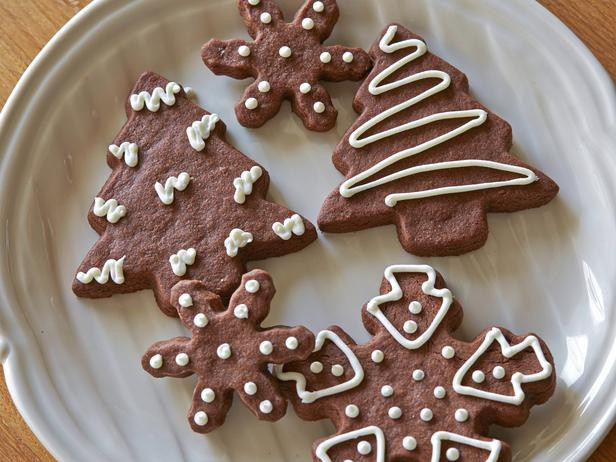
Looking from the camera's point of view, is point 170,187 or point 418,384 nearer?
point 418,384

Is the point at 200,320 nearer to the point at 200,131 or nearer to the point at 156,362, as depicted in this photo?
the point at 156,362

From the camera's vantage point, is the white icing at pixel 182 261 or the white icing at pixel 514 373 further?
the white icing at pixel 182 261

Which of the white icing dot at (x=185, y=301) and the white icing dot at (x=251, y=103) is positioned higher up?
the white icing dot at (x=251, y=103)

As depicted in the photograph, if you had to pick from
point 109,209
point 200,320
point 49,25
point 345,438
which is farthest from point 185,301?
point 49,25

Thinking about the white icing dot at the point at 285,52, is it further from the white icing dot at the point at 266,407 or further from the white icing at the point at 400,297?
the white icing dot at the point at 266,407

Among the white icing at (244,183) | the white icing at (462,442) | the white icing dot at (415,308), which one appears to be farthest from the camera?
the white icing at (244,183)

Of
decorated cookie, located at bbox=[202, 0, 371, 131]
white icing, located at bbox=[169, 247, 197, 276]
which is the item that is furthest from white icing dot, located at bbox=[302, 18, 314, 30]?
white icing, located at bbox=[169, 247, 197, 276]

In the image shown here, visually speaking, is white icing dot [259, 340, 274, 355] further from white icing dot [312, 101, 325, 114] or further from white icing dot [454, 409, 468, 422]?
white icing dot [312, 101, 325, 114]

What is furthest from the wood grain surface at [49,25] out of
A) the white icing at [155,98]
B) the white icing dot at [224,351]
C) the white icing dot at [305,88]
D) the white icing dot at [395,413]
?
the white icing dot at [395,413]
